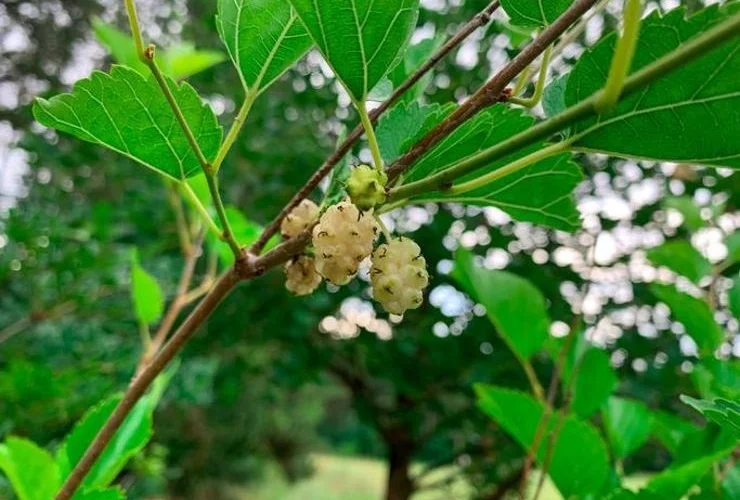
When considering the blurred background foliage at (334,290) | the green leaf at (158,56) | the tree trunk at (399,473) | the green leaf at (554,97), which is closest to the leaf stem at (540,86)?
the green leaf at (554,97)

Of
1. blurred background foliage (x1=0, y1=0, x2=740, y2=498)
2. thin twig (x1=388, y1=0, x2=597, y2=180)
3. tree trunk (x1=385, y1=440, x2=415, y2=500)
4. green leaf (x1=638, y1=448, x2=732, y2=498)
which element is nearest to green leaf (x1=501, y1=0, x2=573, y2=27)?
thin twig (x1=388, y1=0, x2=597, y2=180)

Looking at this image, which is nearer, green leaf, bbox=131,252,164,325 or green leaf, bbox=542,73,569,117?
green leaf, bbox=542,73,569,117

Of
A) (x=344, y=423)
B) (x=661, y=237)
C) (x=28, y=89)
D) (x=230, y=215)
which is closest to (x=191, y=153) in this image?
(x=230, y=215)

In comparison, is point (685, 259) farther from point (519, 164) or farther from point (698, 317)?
point (519, 164)

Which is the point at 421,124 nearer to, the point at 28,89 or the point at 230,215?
the point at 230,215

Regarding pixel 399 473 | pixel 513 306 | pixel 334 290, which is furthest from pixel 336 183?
pixel 399 473

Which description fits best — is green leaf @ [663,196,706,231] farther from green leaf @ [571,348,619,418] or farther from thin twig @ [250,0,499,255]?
thin twig @ [250,0,499,255]

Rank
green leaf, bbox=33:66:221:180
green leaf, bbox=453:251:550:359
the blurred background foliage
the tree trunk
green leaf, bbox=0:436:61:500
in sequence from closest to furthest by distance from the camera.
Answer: green leaf, bbox=33:66:221:180
green leaf, bbox=0:436:61:500
green leaf, bbox=453:251:550:359
the blurred background foliage
the tree trunk
